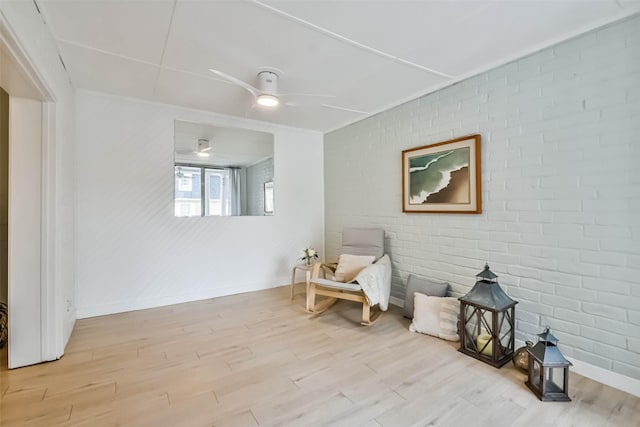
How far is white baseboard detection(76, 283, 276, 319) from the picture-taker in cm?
316

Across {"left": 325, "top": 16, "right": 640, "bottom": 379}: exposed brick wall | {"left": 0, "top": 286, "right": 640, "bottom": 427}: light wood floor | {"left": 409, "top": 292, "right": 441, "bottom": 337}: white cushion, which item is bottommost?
→ {"left": 0, "top": 286, "right": 640, "bottom": 427}: light wood floor

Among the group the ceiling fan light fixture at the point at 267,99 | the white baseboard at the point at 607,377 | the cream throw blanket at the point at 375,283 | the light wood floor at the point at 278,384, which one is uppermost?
the ceiling fan light fixture at the point at 267,99

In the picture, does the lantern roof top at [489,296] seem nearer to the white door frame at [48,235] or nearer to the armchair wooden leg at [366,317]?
the armchair wooden leg at [366,317]

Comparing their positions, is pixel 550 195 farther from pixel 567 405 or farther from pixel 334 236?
pixel 334 236

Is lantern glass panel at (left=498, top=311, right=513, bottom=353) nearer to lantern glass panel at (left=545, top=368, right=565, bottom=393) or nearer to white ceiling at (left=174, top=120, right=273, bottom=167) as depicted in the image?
lantern glass panel at (left=545, top=368, right=565, bottom=393)

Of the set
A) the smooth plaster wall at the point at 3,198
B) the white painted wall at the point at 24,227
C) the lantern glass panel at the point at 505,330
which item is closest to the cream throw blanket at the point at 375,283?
the lantern glass panel at the point at 505,330

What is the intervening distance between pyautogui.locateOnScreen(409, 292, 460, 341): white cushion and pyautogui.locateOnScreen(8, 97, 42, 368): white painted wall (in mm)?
3201

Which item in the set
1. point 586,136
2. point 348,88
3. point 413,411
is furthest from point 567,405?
point 348,88

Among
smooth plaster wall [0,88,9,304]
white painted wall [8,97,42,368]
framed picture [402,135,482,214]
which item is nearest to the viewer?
white painted wall [8,97,42,368]

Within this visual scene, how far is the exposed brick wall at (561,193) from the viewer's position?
74.0 inches

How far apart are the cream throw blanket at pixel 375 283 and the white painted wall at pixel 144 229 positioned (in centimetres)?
185

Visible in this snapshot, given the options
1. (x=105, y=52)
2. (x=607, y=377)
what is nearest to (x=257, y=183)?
(x=105, y=52)

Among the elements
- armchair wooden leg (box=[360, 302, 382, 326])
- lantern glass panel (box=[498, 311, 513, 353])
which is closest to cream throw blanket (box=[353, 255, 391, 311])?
armchair wooden leg (box=[360, 302, 382, 326])

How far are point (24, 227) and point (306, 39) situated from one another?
8.36 ft
